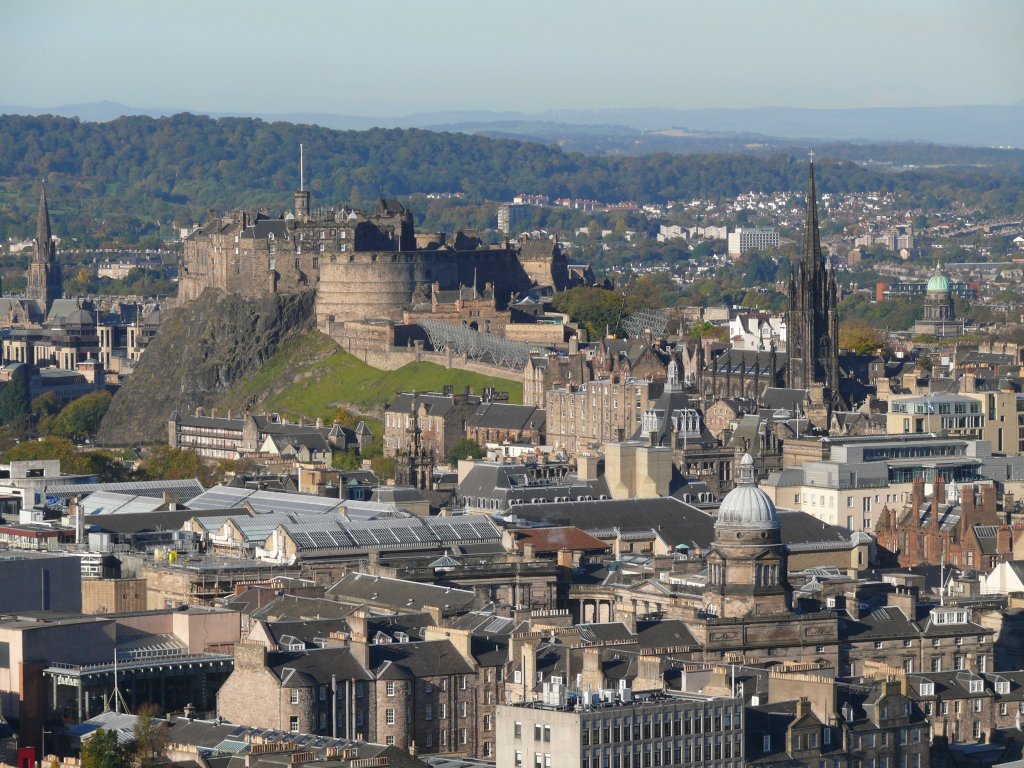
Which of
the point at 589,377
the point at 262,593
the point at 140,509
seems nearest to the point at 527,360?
the point at 589,377

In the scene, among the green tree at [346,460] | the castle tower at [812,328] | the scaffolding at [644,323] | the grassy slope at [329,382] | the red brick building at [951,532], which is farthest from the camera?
the scaffolding at [644,323]

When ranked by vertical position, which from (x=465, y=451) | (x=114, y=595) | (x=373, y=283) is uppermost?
(x=373, y=283)

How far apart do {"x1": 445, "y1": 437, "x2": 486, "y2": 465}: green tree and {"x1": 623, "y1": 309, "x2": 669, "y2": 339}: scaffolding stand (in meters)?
34.1

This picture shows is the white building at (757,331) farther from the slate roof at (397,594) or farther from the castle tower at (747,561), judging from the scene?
the castle tower at (747,561)

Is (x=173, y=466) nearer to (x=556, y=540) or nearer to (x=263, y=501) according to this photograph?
(x=263, y=501)

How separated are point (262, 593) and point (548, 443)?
53807mm

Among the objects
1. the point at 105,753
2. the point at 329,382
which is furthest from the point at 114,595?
the point at 329,382

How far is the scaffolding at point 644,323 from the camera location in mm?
185875

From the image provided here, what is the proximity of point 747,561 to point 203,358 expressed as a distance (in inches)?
4209

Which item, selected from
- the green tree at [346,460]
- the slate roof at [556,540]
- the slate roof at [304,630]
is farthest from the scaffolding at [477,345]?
the slate roof at [304,630]

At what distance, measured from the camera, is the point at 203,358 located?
→ 189 meters

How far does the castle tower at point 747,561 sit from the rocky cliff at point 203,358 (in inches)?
3823

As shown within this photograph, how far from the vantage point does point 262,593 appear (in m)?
94.1

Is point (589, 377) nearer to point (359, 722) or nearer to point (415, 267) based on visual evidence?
point (415, 267)
